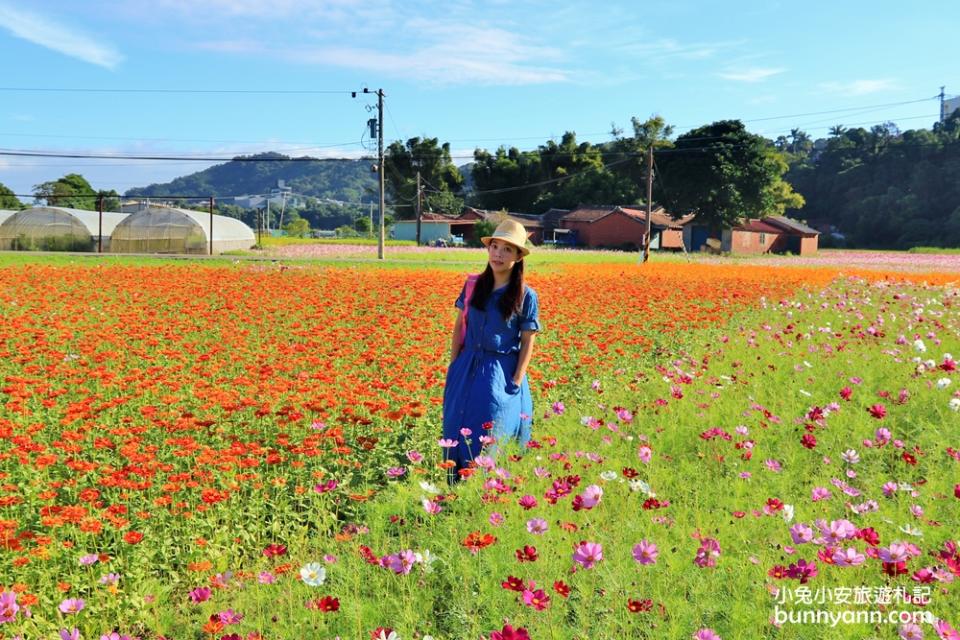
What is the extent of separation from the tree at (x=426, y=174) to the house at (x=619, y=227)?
1601 centimetres

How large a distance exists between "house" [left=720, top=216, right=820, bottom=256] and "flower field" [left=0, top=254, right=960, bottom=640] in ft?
160

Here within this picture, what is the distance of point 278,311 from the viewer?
10.9m

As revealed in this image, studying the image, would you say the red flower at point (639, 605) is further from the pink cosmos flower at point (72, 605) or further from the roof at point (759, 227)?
the roof at point (759, 227)

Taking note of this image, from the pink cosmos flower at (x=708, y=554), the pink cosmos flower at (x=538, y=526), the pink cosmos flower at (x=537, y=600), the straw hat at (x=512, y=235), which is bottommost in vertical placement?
the pink cosmos flower at (x=708, y=554)

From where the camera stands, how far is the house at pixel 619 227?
5212 centimetres

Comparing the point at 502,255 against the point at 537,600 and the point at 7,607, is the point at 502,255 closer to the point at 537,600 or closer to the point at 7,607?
the point at 537,600

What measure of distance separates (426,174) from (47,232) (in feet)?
134

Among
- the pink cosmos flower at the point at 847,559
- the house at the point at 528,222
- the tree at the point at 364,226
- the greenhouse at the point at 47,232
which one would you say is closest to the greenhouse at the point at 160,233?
the greenhouse at the point at 47,232

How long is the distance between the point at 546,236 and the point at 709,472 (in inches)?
2164

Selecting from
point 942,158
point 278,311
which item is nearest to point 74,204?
point 278,311

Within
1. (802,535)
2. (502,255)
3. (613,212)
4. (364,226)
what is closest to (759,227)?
(613,212)

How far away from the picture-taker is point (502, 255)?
4.06 meters

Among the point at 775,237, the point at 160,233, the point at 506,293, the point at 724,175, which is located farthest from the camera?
the point at 775,237

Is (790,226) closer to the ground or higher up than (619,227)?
higher up
